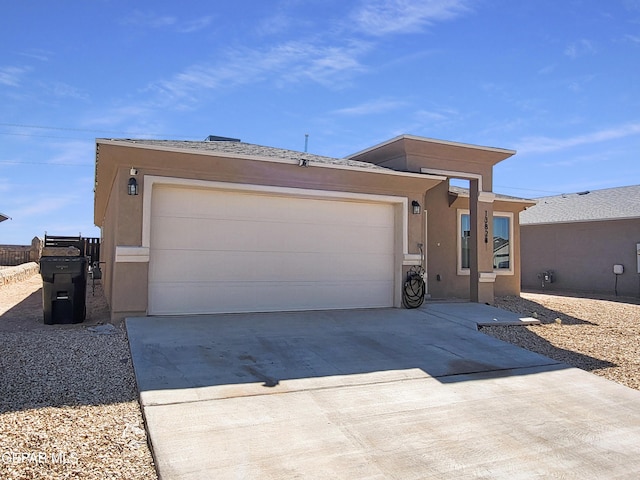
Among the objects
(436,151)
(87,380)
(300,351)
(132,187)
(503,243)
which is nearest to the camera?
(87,380)

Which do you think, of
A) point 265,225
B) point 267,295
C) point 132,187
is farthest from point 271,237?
point 132,187

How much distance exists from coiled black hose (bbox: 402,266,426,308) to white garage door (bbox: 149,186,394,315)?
0.35 m

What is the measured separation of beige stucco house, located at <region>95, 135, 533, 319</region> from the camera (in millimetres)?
7969

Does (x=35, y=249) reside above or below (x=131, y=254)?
above

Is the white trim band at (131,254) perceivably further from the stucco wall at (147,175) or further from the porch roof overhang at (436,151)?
the porch roof overhang at (436,151)

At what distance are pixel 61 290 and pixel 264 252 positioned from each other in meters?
3.58

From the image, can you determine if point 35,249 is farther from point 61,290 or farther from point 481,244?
point 481,244

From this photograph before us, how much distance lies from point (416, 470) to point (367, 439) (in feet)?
1.83

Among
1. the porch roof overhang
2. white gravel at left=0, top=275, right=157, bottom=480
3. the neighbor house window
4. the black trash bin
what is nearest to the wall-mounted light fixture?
the black trash bin

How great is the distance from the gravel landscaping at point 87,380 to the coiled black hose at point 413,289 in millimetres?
1878

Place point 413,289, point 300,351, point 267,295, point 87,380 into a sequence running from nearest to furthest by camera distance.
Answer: point 87,380 < point 300,351 < point 267,295 < point 413,289

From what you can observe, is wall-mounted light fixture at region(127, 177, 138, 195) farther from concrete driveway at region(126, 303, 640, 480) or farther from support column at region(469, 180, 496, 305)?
support column at region(469, 180, 496, 305)

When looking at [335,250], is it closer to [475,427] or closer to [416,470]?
[475,427]

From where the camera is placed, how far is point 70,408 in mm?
4176
